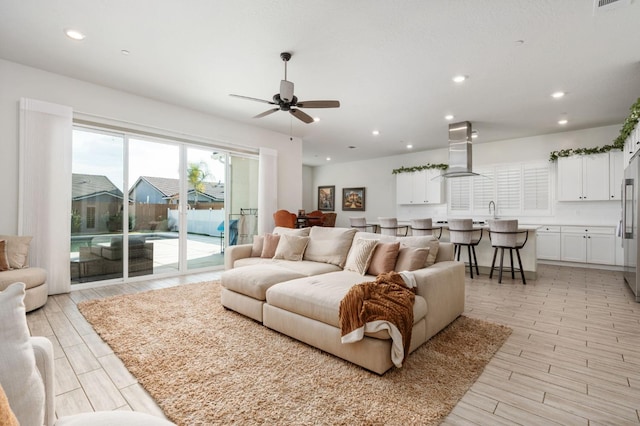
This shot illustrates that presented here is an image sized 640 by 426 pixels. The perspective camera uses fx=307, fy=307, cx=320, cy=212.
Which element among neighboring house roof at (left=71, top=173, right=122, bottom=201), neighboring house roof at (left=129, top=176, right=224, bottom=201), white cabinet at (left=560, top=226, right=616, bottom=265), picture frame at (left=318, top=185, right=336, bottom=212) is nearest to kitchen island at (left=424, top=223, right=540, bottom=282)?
white cabinet at (left=560, top=226, right=616, bottom=265)

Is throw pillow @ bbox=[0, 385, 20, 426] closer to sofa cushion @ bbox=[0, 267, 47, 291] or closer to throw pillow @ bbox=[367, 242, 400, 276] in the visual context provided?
throw pillow @ bbox=[367, 242, 400, 276]

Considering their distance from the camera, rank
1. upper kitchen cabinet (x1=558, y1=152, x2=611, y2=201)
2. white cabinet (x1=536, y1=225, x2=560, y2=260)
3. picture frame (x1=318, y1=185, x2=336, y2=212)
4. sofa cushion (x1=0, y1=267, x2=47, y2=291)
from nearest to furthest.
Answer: sofa cushion (x1=0, y1=267, x2=47, y2=291), upper kitchen cabinet (x1=558, y1=152, x2=611, y2=201), white cabinet (x1=536, y1=225, x2=560, y2=260), picture frame (x1=318, y1=185, x2=336, y2=212)

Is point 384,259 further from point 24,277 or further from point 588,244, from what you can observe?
point 588,244

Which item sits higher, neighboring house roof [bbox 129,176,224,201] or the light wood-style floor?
neighboring house roof [bbox 129,176,224,201]

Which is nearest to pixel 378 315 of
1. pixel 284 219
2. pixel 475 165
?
pixel 284 219

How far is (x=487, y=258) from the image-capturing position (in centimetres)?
551

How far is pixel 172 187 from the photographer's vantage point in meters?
5.33

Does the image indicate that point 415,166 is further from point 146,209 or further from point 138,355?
point 138,355

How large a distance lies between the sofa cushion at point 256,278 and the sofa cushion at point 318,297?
0.15 m

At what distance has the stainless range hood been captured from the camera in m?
6.08

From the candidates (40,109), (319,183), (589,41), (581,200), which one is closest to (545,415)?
(589,41)

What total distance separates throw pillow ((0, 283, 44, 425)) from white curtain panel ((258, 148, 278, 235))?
218 inches

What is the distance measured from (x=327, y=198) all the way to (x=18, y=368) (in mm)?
10222

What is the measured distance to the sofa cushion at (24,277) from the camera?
3.07m
